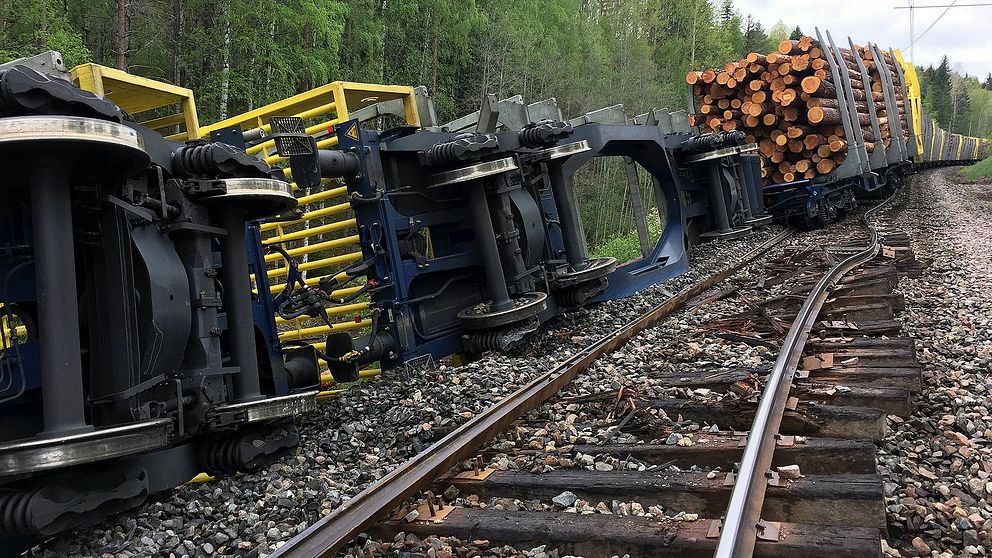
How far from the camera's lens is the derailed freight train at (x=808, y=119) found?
46.3ft

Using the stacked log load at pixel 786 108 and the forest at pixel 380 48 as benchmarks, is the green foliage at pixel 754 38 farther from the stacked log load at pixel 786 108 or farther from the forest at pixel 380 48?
the stacked log load at pixel 786 108

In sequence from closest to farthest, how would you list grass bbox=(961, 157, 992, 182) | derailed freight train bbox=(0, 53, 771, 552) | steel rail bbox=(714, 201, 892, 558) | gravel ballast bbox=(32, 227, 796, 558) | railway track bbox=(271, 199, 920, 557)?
steel rail bbox=(714, 201, 892, 558), railway track bbox=(271, 199, 920, 557), derailed freight train bbox=(0, 53, 771, 552), gravel ballast bbox=(32, 227, 796, 558), grass bbox=(961, 157, 992, 182)

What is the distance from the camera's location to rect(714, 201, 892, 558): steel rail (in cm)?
202

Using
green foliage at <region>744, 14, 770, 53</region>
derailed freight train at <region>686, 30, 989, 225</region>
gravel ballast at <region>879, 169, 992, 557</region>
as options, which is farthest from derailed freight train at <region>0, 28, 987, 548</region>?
green foliage at <region>744, 14, 770, 53</region>

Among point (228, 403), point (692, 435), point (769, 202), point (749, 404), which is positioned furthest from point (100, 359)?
point (769, 202)

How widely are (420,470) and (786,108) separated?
14.3m

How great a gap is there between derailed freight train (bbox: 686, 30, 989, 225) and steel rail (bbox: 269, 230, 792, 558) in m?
11.3

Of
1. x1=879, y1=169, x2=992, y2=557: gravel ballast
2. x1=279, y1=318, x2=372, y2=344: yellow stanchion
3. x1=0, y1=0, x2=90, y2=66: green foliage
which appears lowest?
x1=879, y1=169, x2=992, y2=557: gravel ballast

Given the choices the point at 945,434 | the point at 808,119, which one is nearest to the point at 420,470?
the point at 945,434

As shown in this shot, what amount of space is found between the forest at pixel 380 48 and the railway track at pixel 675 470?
1084 centimetres

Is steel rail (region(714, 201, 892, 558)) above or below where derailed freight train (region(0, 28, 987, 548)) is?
below

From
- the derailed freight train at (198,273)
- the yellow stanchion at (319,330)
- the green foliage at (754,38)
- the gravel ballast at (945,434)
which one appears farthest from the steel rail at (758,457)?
the green foliage at (754,38)

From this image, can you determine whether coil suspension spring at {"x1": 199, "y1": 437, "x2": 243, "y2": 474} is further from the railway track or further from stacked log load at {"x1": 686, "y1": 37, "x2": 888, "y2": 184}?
stacked log load at {"x1": 686, "y1": 37, "x2": 888, "y2": 184}

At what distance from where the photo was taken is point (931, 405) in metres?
3.40
